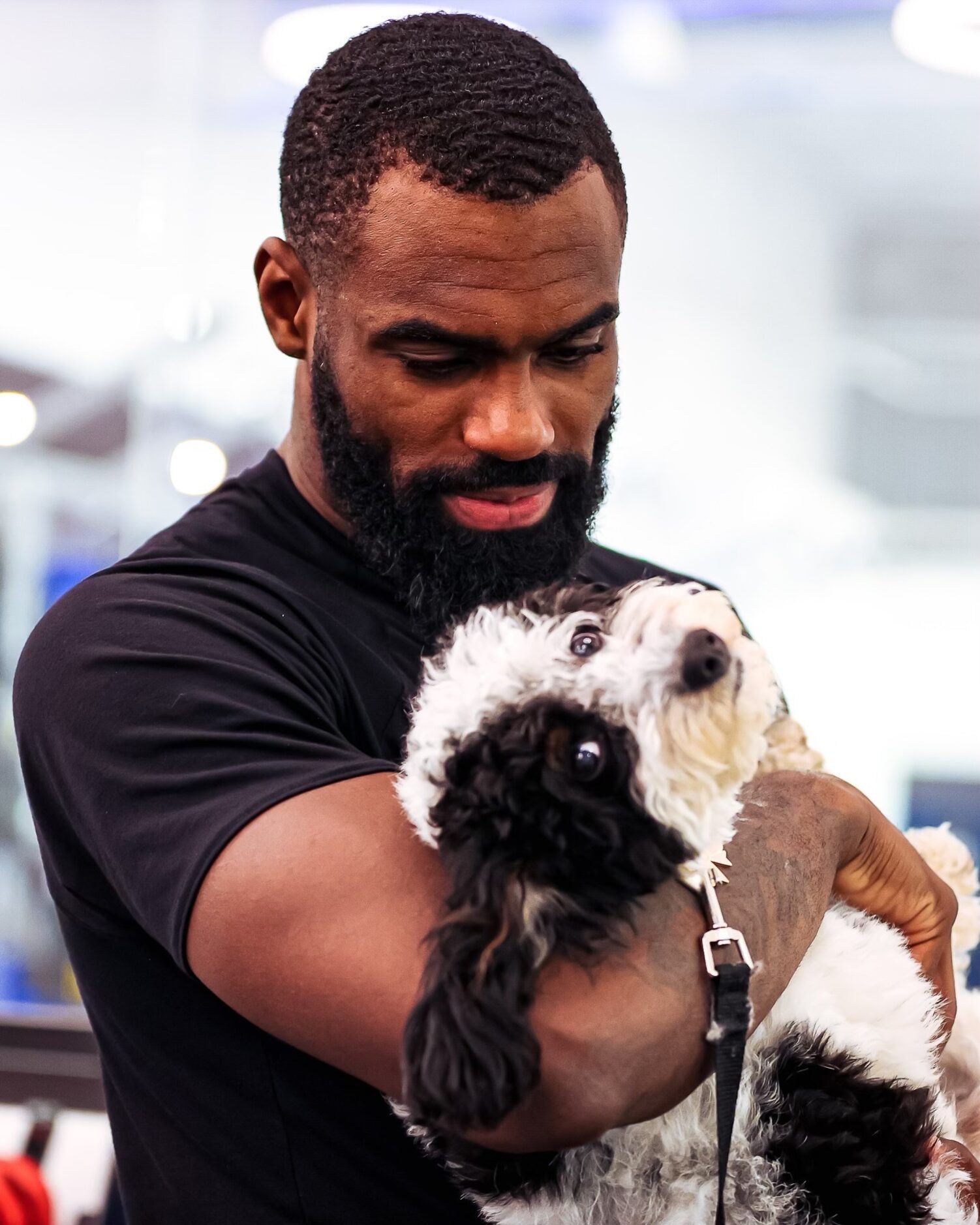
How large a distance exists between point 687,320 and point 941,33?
1.09 m

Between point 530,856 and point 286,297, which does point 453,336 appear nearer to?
point 286,297

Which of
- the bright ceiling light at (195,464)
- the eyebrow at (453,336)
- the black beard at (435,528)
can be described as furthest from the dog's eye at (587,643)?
the bright ceiling light at (195,464)

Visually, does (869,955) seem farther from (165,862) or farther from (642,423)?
(642,423)

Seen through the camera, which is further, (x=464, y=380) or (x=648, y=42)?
(x=648, y=42)

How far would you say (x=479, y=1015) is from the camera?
1.10 metres

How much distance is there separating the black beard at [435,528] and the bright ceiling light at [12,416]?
2.52m

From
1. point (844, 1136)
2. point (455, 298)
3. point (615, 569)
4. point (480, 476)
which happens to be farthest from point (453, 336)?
point (844, 1136)

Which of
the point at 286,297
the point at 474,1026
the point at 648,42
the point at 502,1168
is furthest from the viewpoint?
the point at 648,42

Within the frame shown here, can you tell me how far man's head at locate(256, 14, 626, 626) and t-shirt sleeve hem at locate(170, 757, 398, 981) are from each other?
527mm

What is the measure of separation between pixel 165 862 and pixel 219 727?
151 millimetres

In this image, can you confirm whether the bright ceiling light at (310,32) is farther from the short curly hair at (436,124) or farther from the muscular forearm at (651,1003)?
the muscular forearm at (651,1003)

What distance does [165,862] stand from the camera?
4.36 ft

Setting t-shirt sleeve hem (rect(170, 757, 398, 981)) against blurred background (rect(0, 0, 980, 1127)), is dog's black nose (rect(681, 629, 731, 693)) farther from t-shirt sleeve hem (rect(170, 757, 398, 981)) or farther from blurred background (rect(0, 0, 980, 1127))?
blurred background (rect(0, 0, 980, 1127))

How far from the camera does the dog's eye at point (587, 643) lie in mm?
1317
